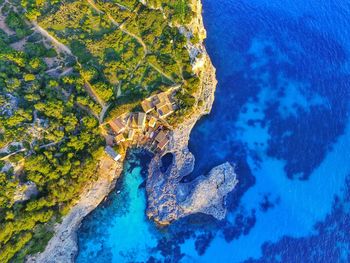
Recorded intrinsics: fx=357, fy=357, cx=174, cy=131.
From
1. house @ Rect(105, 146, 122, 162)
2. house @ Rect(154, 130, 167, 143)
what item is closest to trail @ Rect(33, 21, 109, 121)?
house @ Rect(105, 146, 122, 162)

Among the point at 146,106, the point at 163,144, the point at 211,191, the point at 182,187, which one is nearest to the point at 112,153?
the point at 163,144

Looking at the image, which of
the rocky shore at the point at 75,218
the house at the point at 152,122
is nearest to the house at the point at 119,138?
the rocky shore at the point at 75,218

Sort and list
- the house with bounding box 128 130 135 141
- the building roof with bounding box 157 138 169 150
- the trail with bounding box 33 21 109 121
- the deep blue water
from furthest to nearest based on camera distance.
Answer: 1. the house with bounding box 128 130 135 141
2. the trail with bounding box 33 21 109 121
3. the building roof with bounding box 157 138 169 150
4. the deep blue water

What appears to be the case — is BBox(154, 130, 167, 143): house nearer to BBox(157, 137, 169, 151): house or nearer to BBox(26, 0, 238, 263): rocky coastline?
BBox(157, 137, 169, 151): house

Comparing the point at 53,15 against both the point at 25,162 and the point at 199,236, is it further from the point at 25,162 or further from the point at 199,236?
the point at 199,236

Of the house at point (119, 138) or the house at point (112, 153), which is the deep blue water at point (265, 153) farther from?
the house at point (119, 138)

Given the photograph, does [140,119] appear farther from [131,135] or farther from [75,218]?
[75,218]

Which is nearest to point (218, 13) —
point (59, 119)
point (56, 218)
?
point (59, 119)
